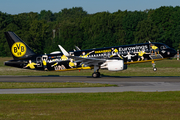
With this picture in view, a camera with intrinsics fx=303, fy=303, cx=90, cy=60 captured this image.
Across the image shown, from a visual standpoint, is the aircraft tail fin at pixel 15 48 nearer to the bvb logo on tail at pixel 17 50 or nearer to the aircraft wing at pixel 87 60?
the bvb logo on tail at pixel 17 50

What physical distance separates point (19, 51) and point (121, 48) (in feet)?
48.1

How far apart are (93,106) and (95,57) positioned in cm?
2275

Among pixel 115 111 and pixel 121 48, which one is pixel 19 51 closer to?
pixel 121 48

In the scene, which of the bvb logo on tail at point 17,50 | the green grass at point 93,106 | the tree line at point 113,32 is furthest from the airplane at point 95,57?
the tree line at point 113,32

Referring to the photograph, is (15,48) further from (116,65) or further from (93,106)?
(93,106)

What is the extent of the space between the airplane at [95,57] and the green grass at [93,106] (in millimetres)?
15908

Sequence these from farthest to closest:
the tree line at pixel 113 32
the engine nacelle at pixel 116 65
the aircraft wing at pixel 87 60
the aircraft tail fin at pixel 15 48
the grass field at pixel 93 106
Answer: the tree line at pixel 113 32, the aircraft tail fin at pixel 15 48, the aircraft wing at pixel 87 60, the engine nacelle at pixel 116 65, the grass field at pixel 93 106

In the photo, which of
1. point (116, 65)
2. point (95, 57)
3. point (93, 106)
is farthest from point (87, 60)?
point (93, 106)

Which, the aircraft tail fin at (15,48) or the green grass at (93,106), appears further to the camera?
the aircraft tail fin at (15,48)

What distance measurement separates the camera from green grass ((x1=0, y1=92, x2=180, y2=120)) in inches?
658

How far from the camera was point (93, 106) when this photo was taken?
19.5m

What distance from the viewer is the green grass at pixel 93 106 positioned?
16719 mm

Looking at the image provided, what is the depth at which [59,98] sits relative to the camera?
2250 centimetres

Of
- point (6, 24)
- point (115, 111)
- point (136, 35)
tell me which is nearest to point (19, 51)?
point (115, 111)
